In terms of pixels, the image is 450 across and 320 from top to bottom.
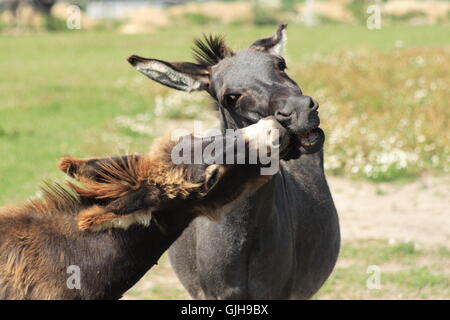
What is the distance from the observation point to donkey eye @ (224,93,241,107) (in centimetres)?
573

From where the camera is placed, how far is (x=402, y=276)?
9.36 m

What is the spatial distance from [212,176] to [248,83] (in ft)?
6.17

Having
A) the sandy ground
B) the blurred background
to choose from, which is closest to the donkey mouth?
the blurred background

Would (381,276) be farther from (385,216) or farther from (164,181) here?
(164,181)

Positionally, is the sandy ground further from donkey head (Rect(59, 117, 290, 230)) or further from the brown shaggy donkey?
donkey head (Rect(59, 117, 290, 230))

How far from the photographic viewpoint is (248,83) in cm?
565

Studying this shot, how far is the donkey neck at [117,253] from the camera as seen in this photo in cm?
403

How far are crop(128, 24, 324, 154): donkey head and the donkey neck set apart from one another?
1211mm

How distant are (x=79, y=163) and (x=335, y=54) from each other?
21774 millimetres

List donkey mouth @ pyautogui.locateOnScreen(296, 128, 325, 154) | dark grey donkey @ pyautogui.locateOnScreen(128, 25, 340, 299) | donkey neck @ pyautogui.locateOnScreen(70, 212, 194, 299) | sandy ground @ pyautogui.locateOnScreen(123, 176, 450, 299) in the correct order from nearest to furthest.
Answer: donkey neck @ pyautogui.locateOnScreen(70, 212, 194, 299), donkey mouth @ pyautogui.locateOnScreen(296, 128, 325, 154), dark grey donkey @ pyautogui.locateOnScreen(128, 25, 340, 299), sandy ground @ pyautogui.locateOnScreen(123, 176, 450, 299)

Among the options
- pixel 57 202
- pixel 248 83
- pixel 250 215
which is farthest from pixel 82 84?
pixel 57 202

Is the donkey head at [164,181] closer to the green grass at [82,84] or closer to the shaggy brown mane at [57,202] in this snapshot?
the shaggy brown mane at [57,202]

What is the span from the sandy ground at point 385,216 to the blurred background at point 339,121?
0.09 ft
